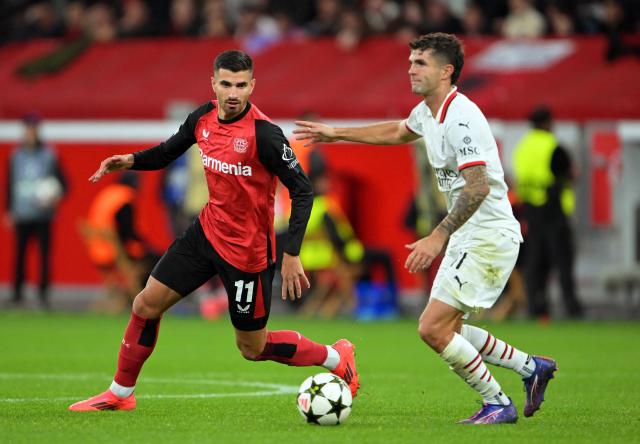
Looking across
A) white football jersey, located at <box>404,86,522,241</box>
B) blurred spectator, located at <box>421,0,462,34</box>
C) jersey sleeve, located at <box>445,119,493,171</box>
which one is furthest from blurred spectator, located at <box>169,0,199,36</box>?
jersey sleeve, located at <box>445,119,493,171</box>

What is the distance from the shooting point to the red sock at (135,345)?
922cm

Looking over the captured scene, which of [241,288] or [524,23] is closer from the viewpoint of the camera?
[241,288]

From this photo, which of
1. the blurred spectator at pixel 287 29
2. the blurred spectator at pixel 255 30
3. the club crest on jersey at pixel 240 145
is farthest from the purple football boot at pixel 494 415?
the blurred spectator at pixel 287 29

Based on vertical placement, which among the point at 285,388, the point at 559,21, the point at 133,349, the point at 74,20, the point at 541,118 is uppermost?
the point at 559,21

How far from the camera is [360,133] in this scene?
9.37 metres

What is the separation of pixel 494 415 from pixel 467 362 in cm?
40

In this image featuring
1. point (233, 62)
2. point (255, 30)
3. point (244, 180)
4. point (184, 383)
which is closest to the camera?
point (233, 62)

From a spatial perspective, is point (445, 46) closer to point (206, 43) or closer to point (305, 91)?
point (305, 91)

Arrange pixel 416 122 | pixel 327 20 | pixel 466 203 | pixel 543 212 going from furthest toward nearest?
pixel 327 20 < pixel 543 212 < pixel 416 122 < pixel 466 203

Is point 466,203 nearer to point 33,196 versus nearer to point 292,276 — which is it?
point 292,276

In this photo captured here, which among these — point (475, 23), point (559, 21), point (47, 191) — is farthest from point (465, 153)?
point (475, 23)

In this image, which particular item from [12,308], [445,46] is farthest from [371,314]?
[445,46]

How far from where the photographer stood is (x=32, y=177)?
20.8 m

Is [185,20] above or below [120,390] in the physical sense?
above
